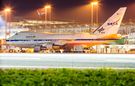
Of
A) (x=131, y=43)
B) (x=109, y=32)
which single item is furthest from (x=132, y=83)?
(x=131, y=43)

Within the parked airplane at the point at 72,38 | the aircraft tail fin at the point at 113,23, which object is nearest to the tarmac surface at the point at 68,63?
the parked airplane at the point at 72,38

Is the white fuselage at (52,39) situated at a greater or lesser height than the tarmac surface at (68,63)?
greater

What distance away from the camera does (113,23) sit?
3300 centimetres

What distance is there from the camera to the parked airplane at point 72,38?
31.8 m

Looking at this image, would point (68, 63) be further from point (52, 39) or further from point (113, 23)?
point (113, 23)

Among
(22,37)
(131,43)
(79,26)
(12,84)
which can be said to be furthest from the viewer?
(79,26)

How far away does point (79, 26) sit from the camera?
171ft

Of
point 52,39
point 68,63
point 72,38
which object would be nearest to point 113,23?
point 72,38

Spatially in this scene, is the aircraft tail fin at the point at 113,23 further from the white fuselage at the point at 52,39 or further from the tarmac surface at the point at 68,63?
the tarmac surface at the point at 68,63

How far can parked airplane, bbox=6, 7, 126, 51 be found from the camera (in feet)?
104

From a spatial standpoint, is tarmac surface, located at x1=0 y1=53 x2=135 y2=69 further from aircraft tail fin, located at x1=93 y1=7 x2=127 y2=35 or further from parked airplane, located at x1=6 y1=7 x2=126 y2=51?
aircraft tail fin, located at x1=93 y1=7 x2=127 y2=35

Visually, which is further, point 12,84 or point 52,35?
point 52,35

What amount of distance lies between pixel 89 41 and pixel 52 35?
7.61 metres

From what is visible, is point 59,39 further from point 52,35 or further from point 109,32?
point 109,32
